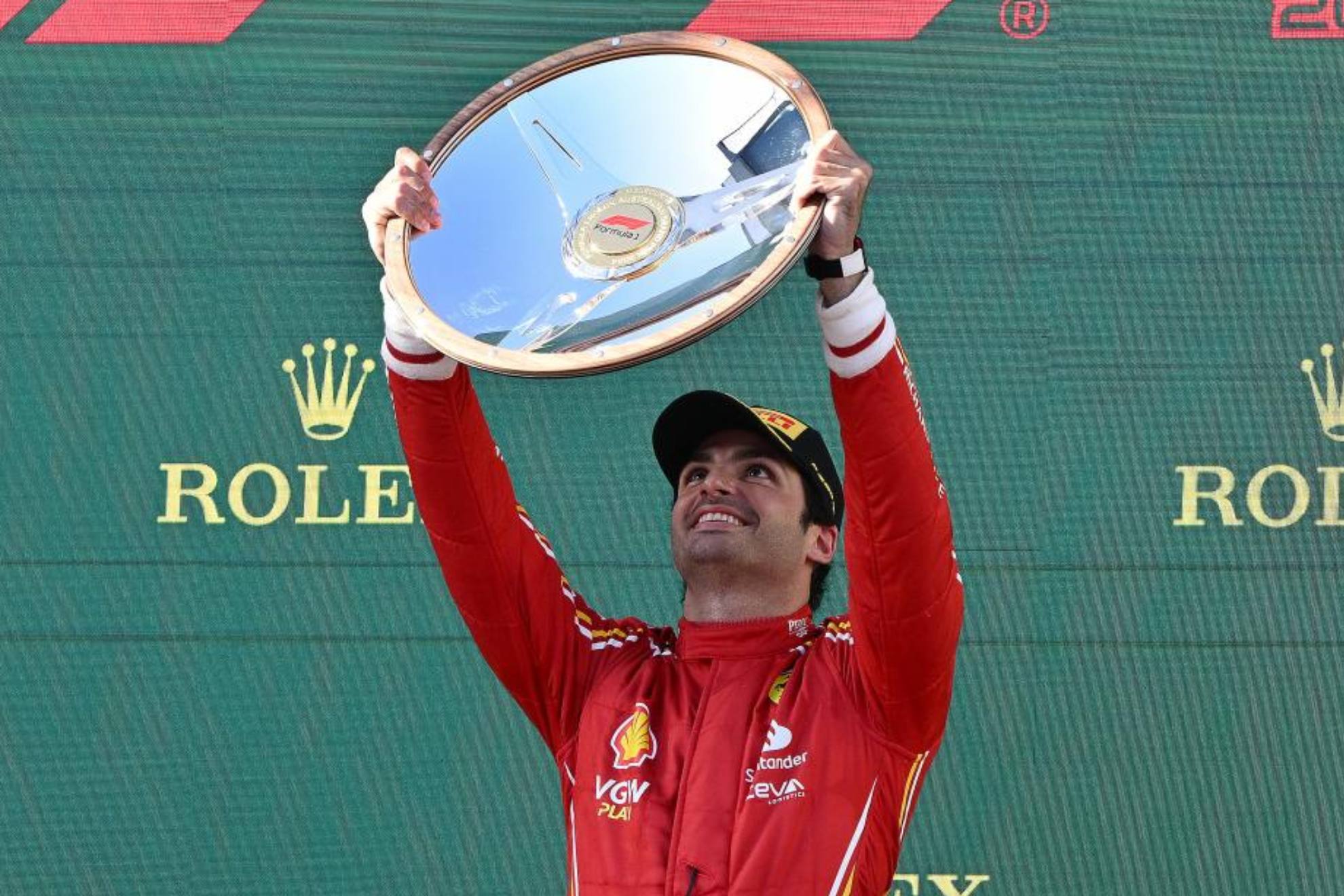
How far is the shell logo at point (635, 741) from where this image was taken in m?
2.02

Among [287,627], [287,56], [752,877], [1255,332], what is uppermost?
[287,56]

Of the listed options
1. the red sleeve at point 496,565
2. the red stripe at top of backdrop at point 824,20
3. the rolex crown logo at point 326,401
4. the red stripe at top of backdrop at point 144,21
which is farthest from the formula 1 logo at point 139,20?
the red sleeve at point 496,565

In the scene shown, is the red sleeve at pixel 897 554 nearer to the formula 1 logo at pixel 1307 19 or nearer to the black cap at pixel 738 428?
the black cap at pixel 738 428

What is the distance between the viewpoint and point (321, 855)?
269 centimetres

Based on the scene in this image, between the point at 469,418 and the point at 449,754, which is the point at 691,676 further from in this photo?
the point at 449,754

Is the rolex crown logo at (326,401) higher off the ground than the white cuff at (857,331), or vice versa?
the rolex crown logo at (326,401)

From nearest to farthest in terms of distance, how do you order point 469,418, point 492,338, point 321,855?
1. point 492,338
2. point 469,418
3. point 321,855

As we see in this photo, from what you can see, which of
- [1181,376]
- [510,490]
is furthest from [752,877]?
[1181,376]

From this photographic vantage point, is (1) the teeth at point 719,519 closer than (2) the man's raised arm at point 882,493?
No

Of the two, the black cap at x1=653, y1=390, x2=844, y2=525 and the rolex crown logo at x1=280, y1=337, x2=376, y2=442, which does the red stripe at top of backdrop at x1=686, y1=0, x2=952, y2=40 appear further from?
the black cap at x1=653, y1=390, x2=844, y2=525

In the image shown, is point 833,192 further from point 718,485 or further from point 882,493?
point 718,485

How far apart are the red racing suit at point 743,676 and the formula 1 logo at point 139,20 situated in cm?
104

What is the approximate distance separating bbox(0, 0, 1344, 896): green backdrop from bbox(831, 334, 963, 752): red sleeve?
29.5 inches

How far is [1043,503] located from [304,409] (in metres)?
1.01
